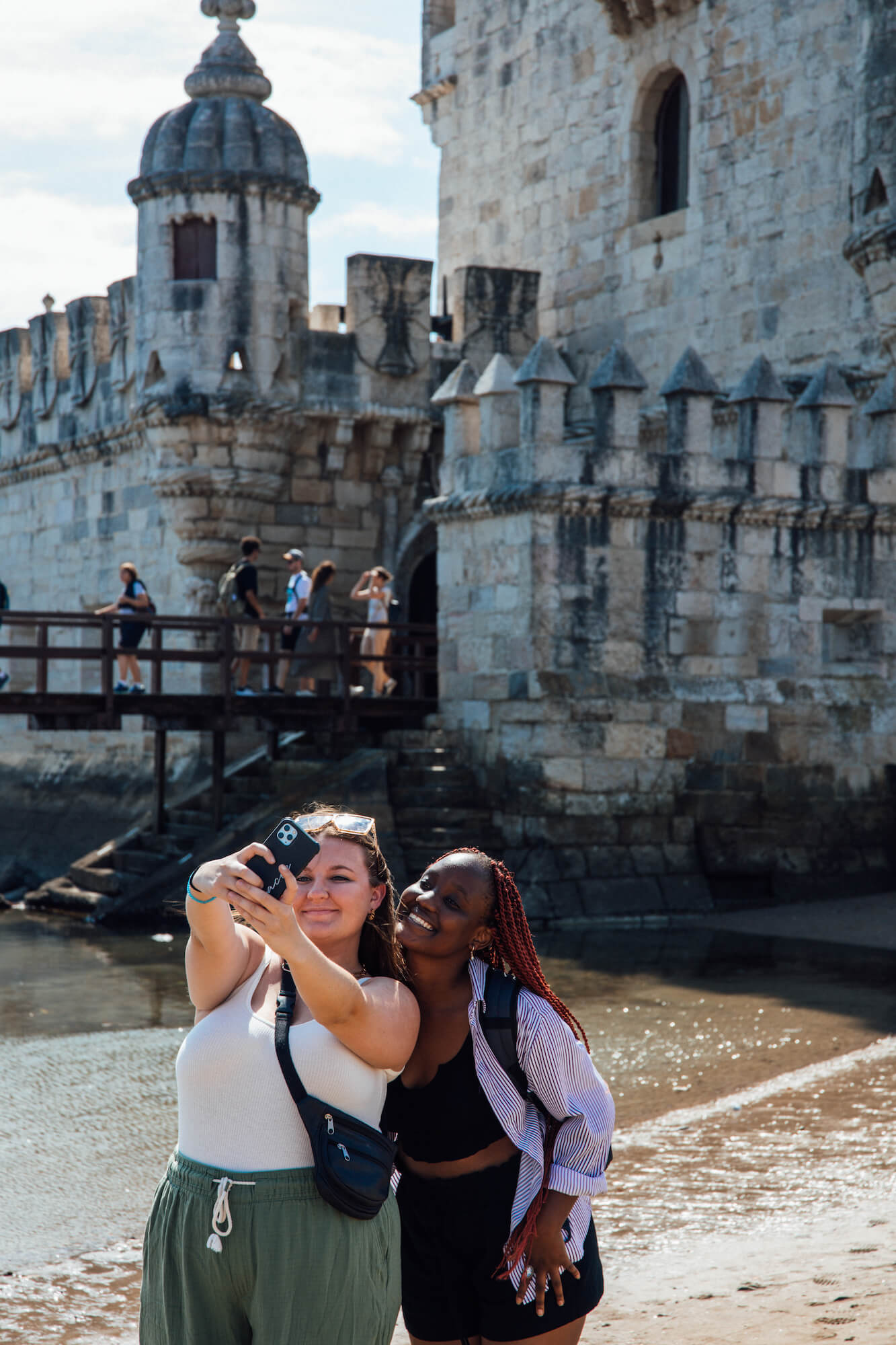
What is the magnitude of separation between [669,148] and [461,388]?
540 centimetres

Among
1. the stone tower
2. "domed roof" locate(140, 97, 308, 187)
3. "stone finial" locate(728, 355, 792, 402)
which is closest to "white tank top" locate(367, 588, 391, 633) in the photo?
the stone tower

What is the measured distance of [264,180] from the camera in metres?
15.3

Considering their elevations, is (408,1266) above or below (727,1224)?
above

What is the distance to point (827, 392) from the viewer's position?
43.2 ft

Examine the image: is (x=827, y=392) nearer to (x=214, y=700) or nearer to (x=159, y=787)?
(x=214, y=700)

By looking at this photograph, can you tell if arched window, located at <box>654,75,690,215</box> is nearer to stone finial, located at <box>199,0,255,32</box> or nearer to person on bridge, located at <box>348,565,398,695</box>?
stone finial, located at <box>199,0,255,32</box>

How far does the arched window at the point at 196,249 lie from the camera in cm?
1559

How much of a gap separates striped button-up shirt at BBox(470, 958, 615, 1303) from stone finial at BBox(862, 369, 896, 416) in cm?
1114

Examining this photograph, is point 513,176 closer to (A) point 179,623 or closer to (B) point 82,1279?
(A) point 179,623

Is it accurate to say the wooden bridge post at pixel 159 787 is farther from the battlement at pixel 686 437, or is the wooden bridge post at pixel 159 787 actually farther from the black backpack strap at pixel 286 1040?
the black backpack strap at pixel 286 1040

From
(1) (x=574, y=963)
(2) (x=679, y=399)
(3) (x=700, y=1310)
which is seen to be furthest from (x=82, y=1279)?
(2) (x=679, y=399)

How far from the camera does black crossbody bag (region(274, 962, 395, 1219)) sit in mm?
2521

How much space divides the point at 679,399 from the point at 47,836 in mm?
10040

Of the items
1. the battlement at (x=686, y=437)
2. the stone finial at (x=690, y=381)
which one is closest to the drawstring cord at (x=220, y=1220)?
the battlement at (x=686, y=437)
